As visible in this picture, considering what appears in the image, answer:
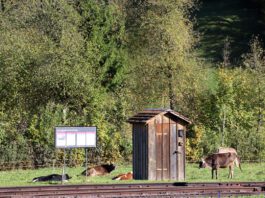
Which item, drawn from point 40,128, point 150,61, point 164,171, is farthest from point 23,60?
point 164,171

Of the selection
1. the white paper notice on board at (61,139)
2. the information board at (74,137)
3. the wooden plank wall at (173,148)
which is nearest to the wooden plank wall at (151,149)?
the wooden plank wall at (173,148)

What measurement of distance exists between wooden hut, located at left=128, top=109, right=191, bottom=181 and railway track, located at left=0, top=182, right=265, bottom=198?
13.9 feet

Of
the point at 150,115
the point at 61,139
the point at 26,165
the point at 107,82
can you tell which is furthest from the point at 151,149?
the point at 107,82

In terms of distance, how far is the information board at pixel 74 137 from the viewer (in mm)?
31969

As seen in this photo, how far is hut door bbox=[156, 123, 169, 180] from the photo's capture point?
109 feet

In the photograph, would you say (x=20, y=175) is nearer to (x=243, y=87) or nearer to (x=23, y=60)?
(x=23, y=60)

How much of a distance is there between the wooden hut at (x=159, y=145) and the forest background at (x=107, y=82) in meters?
12.0

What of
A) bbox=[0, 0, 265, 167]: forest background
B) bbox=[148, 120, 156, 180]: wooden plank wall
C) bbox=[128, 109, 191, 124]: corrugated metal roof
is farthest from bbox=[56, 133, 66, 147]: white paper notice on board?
bbox=[0, 0, 265, 167]: forest background

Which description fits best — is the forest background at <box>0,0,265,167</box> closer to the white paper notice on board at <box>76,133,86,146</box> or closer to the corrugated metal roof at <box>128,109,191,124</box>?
the corrugated metal roof at <box>128,109,191,124</box>

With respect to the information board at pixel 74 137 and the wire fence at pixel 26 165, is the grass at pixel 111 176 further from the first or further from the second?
the wire fence at pixel 26 165

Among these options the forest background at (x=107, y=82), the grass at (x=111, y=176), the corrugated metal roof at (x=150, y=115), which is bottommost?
the grass at (x=111, y=176)

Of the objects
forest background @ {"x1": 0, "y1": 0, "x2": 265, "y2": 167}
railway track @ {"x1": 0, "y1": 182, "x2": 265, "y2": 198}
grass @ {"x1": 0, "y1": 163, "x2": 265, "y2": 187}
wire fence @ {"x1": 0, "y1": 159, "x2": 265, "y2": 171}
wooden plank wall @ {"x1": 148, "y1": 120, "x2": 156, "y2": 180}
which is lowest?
railway track @ {"x1": 0, "y1": 182, "x2": 265, "y2": 198}

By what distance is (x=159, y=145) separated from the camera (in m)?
33.4

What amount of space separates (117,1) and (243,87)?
28278 millimetres
